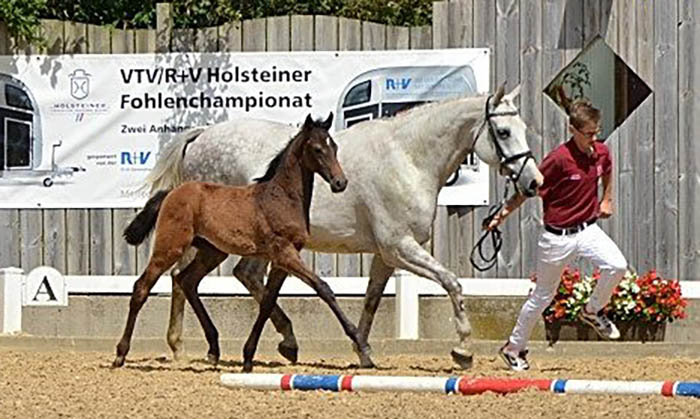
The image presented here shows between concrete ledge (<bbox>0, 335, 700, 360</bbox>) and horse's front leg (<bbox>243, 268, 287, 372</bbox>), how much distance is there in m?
1.53

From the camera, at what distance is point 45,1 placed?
14539 mm

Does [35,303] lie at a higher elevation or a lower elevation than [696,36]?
lower

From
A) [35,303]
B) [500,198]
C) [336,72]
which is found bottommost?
[35,303]

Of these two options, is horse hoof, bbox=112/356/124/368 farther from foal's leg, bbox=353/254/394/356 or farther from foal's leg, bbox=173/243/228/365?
foal's leg, bbox=353/254/394/356

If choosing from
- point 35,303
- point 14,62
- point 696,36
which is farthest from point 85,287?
point 696,36

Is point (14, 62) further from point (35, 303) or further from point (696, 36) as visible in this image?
point (696, 36)

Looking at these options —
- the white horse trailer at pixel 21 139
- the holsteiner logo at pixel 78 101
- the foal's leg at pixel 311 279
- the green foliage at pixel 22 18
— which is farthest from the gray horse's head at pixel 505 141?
the green foliage at pixel 22 18

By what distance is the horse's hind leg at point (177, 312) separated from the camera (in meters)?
11.8

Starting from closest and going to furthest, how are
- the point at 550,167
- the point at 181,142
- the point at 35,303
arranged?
the point at 550,167, the point at 181,142, the point at 35,303

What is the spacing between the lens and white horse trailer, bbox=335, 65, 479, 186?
45.8 feet

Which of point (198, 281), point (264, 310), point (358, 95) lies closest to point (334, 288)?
point (358, 95)

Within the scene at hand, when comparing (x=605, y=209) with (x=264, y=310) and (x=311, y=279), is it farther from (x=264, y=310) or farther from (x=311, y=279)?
(x=264, y=310)

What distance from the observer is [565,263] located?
10.8 m

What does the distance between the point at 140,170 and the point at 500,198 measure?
10.4ft
